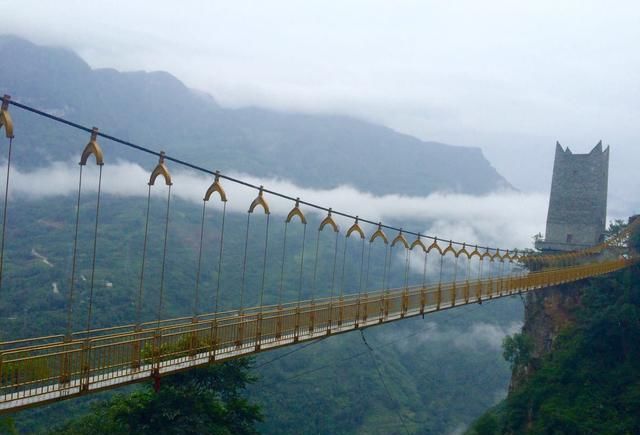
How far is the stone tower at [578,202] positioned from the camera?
30047mm

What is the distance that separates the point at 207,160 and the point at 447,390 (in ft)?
167

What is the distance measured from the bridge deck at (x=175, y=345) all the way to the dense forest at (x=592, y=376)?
196 inches

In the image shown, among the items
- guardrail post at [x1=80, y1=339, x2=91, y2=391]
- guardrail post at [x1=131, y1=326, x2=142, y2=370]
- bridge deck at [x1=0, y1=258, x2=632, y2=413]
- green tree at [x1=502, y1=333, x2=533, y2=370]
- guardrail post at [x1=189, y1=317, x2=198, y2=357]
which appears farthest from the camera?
green tree at [x1=502, y1=333, x2=533, y2=370]

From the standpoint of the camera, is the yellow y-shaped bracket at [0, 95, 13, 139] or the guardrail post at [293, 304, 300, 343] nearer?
the yellow y-shaped bracket at [0, 95, 13, 139]

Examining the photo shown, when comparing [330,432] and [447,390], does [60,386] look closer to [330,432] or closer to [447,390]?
[330,432]

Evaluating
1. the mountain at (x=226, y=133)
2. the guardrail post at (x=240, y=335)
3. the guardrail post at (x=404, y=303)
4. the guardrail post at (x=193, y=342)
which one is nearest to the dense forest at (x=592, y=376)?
the guardrail post at (x=404, y=303)

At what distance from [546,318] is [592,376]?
22.4ft

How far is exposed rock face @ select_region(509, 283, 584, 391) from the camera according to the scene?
26.1 m

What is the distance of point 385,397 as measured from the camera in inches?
2088

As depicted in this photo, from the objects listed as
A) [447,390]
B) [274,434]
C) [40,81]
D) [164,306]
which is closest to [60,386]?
[274,434]

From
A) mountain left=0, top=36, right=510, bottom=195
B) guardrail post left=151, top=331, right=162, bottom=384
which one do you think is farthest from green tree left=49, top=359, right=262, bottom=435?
mountain left=0, top=36, right=510, bottom=195

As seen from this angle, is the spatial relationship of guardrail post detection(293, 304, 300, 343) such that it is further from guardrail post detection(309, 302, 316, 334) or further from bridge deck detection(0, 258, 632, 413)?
guardrail post detection(309, 302, 316, 334)

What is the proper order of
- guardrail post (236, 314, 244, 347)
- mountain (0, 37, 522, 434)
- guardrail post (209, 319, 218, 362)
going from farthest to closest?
mountain (0, 37, 522, 434) < guardrail post (236, 314, 244, 347) < guardrail post (209, 319, 218, 362)

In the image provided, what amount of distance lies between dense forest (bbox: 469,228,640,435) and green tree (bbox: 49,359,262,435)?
27.8ft
